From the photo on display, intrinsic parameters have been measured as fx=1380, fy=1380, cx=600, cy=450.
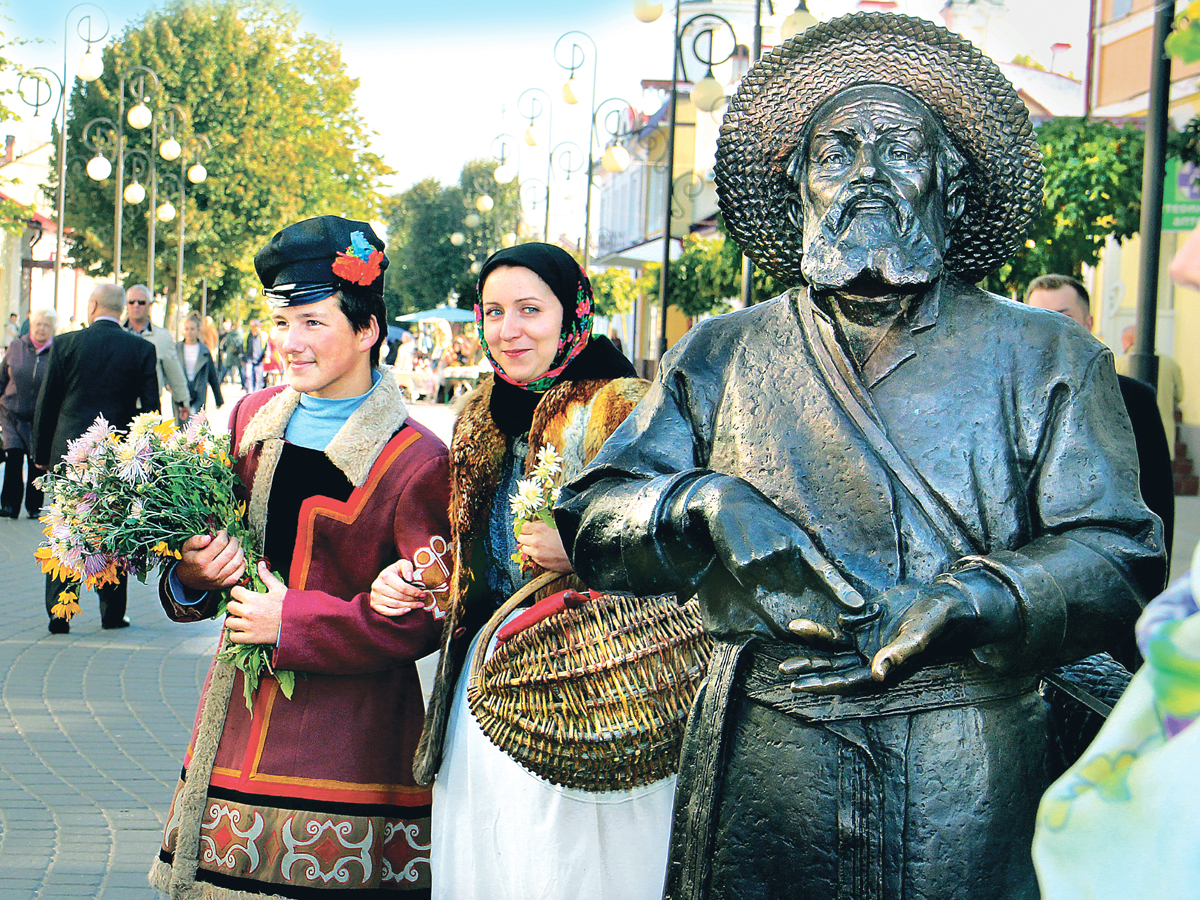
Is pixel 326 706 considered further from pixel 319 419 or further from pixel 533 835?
pixel 319 419

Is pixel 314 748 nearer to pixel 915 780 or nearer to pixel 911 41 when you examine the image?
pixel 915 780

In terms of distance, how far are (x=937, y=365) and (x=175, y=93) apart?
4265cm

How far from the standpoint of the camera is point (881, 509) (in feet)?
6.18

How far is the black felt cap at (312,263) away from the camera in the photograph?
333 centimetres

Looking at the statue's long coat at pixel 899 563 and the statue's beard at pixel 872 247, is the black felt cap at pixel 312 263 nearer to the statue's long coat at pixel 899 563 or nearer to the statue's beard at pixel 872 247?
the statue's long coat at pixel 899 563

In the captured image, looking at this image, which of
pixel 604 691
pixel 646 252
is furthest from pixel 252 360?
pixel 604 691

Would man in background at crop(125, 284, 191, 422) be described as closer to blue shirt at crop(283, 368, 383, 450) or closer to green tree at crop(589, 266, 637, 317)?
blue shirt at crop(283, 368, 383, 450)

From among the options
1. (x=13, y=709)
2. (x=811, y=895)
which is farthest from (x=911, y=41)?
(x=13, y=709)

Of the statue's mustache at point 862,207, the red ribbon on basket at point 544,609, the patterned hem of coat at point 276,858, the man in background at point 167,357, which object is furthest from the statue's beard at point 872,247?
the man in background at point 167,357

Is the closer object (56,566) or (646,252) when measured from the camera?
(56,566)

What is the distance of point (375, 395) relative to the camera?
3453 mm

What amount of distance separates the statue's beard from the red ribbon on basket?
116 cm

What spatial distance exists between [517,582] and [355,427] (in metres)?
0.55

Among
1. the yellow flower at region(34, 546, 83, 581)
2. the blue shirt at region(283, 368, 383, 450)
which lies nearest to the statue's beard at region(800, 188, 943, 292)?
the blue shirt at region(283, 368, 383, 450)
